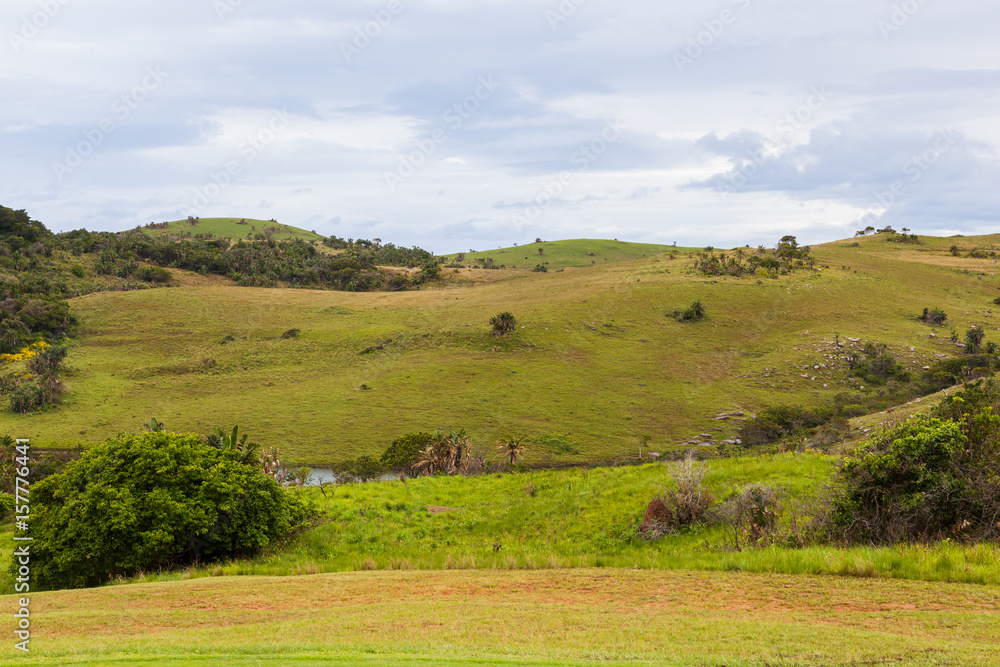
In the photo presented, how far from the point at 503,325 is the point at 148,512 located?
62241 millimetres

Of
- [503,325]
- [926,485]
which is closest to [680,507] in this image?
[926,485]

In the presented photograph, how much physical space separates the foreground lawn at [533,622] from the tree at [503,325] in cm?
6626

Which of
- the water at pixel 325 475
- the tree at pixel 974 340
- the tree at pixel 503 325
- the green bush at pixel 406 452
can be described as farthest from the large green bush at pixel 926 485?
→ the tree at pixel 974 340

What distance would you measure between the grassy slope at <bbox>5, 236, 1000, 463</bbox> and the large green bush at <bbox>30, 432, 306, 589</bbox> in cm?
3264

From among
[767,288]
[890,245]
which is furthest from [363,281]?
[890,245]

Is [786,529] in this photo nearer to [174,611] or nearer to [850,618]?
[850,618]

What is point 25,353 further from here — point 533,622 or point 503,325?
point 533,622

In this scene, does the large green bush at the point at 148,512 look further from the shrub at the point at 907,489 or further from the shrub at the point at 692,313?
the shrub at the point at 692,313

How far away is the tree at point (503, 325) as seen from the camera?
82.6m

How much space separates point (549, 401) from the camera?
67.1m

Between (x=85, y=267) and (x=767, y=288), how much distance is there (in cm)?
11185

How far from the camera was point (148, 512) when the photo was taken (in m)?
21.9

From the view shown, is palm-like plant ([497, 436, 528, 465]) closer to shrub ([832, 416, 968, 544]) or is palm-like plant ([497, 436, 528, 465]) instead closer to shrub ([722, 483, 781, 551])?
shrub ([722, 483, 781, 551])

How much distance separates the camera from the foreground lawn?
9289 mm
